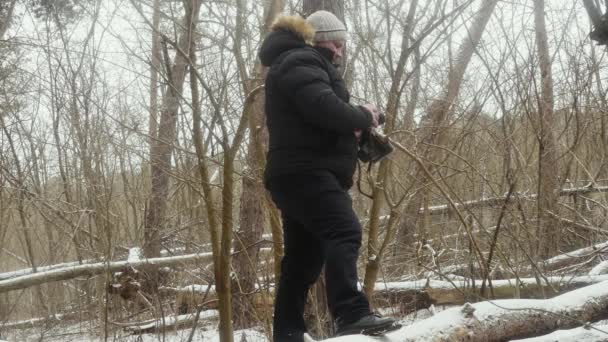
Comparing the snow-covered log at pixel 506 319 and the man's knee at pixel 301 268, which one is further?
the man's knee at pixel 301 268

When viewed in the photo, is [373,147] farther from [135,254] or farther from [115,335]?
[135,254]

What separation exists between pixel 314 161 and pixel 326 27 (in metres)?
0.68

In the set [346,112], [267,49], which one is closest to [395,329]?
[346,112]

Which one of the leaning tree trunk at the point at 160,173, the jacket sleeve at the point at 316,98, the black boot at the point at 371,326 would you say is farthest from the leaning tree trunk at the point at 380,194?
the leaning tree trunk at the point at 160,173

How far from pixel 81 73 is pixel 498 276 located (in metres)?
4.72

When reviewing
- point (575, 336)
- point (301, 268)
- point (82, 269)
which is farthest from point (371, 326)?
point (82, 269)

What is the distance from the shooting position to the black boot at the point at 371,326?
2730 mm

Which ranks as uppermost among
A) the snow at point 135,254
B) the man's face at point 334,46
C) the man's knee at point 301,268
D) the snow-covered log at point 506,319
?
the man's face at point 334,46

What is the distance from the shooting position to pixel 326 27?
3186 mm

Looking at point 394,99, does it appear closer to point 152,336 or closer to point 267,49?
point 267,49

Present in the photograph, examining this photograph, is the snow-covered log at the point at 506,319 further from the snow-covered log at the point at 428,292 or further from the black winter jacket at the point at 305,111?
the snow-covered log at the point at 428,292

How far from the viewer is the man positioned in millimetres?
2887

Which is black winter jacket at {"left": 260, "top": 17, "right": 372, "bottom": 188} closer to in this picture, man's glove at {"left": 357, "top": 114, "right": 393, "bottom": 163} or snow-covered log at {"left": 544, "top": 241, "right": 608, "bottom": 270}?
man's glove at {"left": 357, "top": 114, "right": 393, "bottom": 163}

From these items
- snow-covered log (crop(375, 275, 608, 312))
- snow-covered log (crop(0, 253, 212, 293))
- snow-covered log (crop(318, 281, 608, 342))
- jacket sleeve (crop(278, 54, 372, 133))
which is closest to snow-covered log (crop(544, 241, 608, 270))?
snow-covered log (crop(375, 275, 608, 312))
